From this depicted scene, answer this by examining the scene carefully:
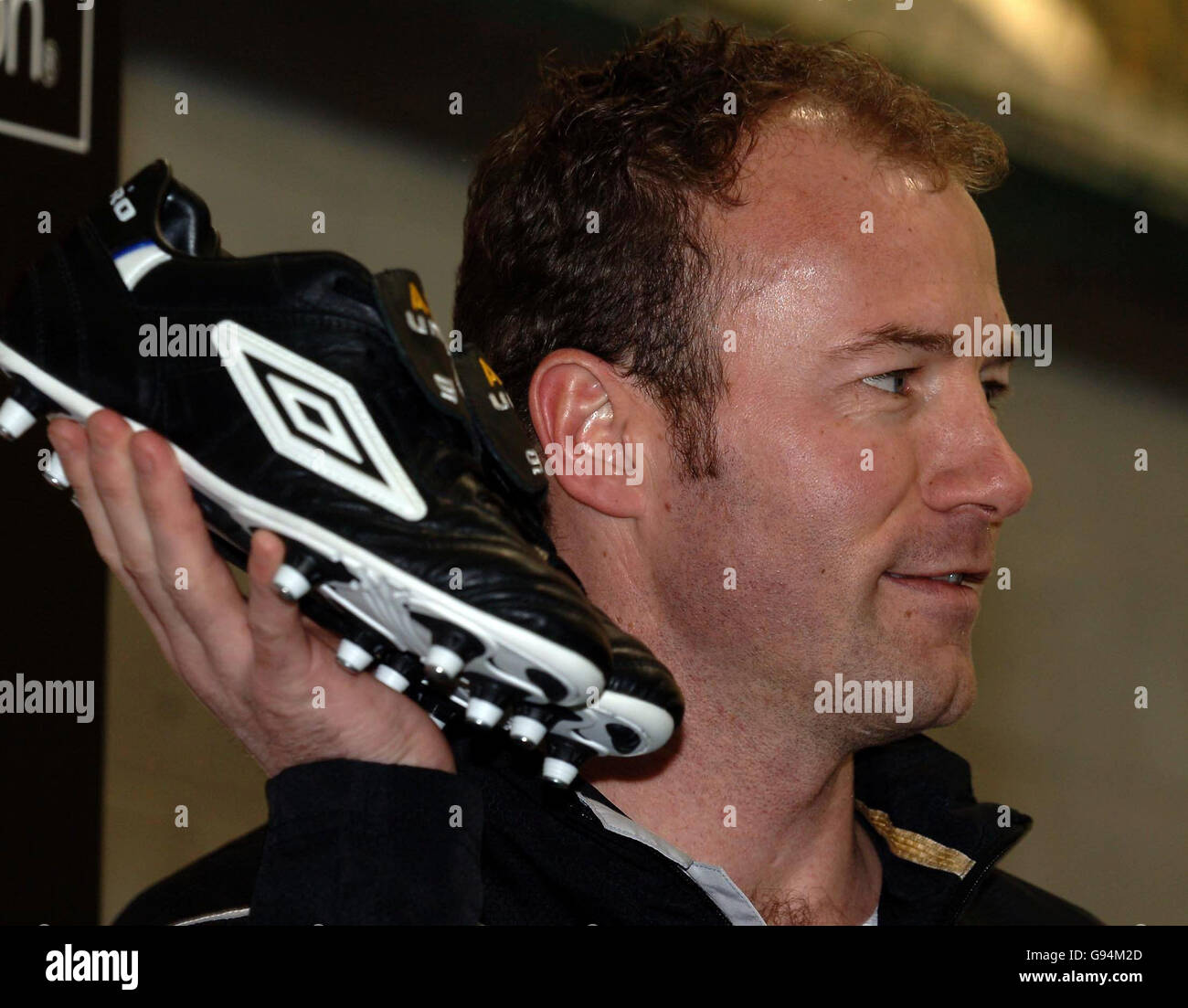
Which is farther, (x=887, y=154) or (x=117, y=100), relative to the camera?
(x=117, y=100)

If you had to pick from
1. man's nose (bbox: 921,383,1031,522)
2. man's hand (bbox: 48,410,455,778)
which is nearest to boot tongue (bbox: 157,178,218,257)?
man's hand (bbox: 48,410,455,778)

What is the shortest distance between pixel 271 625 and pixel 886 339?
0.55 meters

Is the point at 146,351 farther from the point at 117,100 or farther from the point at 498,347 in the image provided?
the point at 117,100

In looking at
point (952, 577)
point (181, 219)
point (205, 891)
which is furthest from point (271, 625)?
point (952, 577)

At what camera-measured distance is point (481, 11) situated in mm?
1992

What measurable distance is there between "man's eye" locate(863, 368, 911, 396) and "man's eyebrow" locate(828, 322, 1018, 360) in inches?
1.0

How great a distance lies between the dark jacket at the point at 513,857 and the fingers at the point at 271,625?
0.22ft

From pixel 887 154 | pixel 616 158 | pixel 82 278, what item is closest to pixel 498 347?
pixel 616 158

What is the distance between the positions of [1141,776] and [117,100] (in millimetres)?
2605

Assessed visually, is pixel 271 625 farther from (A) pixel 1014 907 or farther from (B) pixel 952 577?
(A) pixel 1014 907

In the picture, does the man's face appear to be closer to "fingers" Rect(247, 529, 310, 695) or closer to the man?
the man

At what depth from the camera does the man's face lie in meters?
1.08

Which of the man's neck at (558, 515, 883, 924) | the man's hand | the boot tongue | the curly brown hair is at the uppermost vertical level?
the curly brown hair

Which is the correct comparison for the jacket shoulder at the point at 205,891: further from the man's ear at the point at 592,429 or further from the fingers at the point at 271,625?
the man's ear at the point at 592,429
